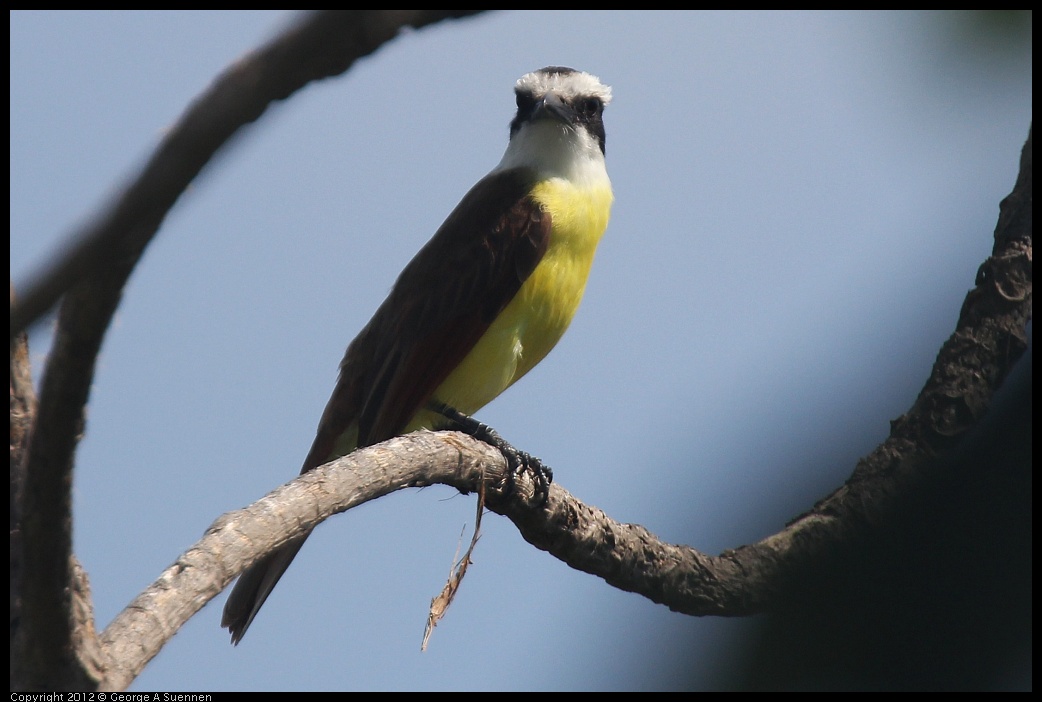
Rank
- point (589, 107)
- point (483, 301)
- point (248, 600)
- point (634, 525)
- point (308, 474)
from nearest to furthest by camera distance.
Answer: point (308, 474) < point (634, 525) < point (248, 600) < point (483, 301) < point (589, 107)

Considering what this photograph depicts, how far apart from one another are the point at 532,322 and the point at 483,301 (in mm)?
314

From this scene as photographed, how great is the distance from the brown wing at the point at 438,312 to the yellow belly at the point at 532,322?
73 millimetres

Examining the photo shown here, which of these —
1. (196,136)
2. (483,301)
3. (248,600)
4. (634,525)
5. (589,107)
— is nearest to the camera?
(196,136)

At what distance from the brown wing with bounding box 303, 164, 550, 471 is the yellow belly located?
0.07 metres

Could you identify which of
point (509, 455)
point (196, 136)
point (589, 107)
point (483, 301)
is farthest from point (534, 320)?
point (196, 136)

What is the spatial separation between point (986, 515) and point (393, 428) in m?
4.28

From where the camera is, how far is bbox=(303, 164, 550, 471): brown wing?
5.55m

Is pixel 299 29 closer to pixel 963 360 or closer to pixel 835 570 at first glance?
pixel 835 570

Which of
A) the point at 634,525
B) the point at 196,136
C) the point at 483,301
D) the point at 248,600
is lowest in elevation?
the point at 248,600

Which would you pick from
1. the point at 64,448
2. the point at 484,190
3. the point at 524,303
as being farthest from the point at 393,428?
the point at 64,448

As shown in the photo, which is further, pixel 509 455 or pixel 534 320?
pixel 534 320

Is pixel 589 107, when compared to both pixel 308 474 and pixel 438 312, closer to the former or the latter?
pixel 438 312

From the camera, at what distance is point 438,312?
19.0 ft

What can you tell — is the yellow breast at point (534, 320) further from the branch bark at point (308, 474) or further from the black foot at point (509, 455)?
the branch bark at point (308, 474)
